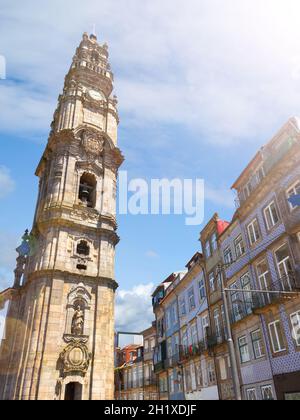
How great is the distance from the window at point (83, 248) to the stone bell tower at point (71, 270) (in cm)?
8

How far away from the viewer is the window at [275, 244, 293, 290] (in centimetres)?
1748

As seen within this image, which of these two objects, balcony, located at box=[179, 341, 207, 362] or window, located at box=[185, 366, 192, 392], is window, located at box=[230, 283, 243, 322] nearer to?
balcony, located at box=[179, 341, 207, 362]

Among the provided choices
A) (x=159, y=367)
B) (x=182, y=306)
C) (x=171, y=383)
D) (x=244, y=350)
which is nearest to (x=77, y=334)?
(x=244, y=350)

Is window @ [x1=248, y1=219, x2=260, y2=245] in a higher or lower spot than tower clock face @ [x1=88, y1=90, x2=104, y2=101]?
lower

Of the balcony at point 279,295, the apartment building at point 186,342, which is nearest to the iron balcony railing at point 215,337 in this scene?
the apartment building at point 186,342

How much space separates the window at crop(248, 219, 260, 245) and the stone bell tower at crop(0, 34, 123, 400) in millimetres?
11287

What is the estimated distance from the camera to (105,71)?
3934 centimetres

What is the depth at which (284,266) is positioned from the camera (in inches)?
719

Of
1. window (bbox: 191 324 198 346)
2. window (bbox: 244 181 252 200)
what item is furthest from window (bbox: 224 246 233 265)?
window (bbox: 191 324 198 346)

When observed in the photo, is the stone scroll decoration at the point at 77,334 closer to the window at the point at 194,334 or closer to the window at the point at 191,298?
the window at the point at 194,334

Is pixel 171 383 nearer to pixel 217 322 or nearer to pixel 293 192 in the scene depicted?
pixel 217 322

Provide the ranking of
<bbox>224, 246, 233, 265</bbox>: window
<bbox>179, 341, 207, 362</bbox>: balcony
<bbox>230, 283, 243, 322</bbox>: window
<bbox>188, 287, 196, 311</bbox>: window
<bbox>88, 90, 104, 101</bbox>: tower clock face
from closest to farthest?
<bbox>230, 283, 243, 322</bbox>: window
<bbox>224, 246, 233, 265</bbox>: window
<bbox>179, 341, 207, 362</bbox>: balcony
<bbox>188, 287, 196, 311</bbox>: window
<bbox>88, 90, 104, 101</bbox>: tower clock face
